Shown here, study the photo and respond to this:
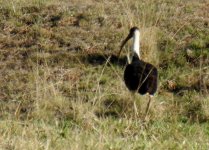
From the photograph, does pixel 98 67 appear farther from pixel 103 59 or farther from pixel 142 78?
pixel 142 78

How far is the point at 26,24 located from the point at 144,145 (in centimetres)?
621

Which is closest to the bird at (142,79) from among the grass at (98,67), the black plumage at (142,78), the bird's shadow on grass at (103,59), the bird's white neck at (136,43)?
the black plumage at (142,78)

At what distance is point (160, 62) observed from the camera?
11.2m

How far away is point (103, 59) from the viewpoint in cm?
1136

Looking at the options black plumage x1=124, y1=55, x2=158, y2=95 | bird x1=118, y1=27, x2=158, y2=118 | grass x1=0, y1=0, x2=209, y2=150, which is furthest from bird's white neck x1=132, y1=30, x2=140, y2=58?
black plumage x1=124, y1=55, x2=158, y2=95

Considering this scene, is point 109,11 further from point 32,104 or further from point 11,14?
point 32,104

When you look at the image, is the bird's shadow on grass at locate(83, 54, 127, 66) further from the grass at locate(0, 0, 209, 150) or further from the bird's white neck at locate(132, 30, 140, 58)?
the bird's white neck at locate(132, 30, 140, 58)

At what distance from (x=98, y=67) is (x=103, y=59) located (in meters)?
0.23

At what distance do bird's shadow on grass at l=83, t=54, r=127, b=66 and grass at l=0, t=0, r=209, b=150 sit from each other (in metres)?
0.02

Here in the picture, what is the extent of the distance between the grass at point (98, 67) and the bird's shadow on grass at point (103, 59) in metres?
A: 0.02

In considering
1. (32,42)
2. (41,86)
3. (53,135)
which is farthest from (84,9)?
(53,135)

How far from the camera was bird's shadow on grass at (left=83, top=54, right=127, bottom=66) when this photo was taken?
443 inches

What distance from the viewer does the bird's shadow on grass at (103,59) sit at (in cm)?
1125

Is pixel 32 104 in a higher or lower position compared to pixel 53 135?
lower
